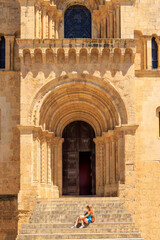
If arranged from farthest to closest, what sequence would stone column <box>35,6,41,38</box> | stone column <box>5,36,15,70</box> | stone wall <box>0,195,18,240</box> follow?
stone column <box>5,36,15,70</box> < stone wall <box>0,195,18,240</box> < stone column <box>35,6,41,38</box>

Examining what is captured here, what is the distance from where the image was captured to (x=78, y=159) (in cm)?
2528

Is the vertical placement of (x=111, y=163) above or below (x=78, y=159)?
below

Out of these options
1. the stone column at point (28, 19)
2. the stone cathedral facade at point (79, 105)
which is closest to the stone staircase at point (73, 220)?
the stone cathedral facade at point (79, 105)

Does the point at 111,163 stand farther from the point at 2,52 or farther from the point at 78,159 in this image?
the point at 2,52

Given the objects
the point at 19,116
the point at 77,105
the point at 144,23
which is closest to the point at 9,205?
the point at 19,116

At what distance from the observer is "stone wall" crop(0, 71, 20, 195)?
2305cm

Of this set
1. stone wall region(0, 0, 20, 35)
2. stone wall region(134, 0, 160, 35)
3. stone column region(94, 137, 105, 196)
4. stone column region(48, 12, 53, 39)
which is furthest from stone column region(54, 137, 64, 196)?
stone wall region(134, 0, 160, 35)

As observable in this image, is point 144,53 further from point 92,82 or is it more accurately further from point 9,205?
point 9,205

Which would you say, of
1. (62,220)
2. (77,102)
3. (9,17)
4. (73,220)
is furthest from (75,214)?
(9,17)

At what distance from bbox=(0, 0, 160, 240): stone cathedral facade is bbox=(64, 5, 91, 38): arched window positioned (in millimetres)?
50

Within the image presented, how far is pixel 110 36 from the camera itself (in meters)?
22.6

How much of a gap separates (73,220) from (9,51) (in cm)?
951

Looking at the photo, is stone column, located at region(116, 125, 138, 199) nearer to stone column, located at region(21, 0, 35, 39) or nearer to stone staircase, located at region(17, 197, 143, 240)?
stone staircase, located at region(17, 197, 143, 240)

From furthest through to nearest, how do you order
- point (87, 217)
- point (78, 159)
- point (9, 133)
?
1. point (78, 159)
2. point (9, 133)
3. point (87, 217)
